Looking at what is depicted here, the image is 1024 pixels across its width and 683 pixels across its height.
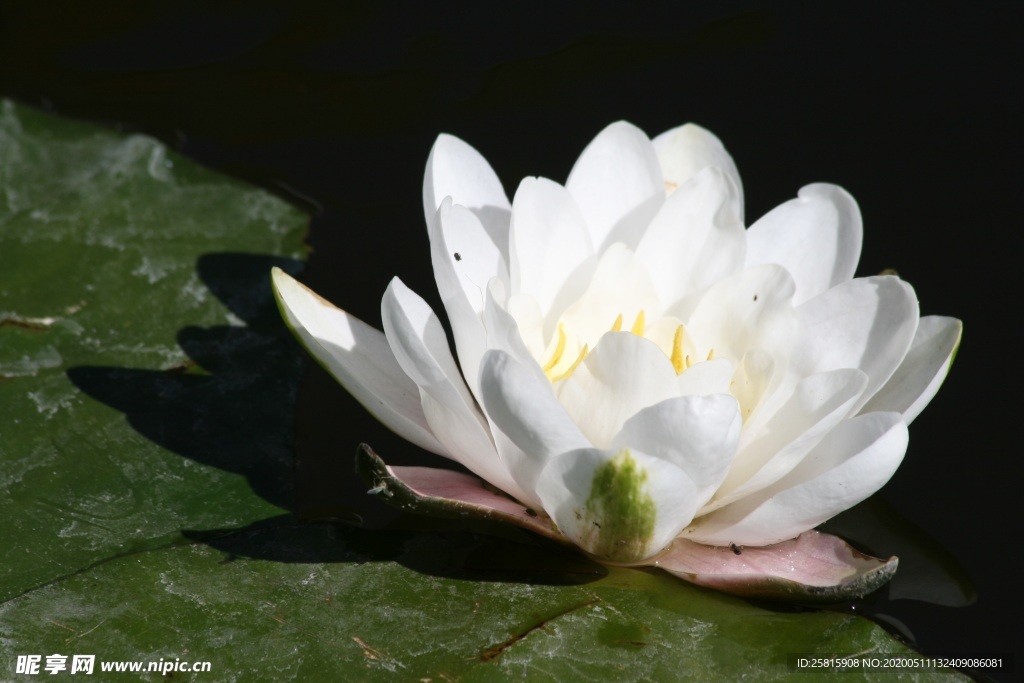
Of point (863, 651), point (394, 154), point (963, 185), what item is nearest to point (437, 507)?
point (863, 651)

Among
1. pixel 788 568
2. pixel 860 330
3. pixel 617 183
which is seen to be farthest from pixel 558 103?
pixel 788 568

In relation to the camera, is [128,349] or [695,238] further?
[128,349]

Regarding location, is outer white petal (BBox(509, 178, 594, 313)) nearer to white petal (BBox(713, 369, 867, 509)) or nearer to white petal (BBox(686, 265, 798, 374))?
white petal (BBox(686, 265, 798, 374))

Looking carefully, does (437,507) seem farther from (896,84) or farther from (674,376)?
(896,84)

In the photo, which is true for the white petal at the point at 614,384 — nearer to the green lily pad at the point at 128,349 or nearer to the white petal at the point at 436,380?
the white petal at the point at 436,380


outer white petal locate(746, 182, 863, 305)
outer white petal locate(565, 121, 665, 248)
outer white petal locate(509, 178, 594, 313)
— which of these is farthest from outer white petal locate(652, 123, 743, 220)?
outer white petal locate(509, 178, 594, 313)

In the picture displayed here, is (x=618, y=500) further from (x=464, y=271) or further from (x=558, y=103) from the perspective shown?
(x=558, y=103)
